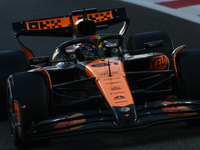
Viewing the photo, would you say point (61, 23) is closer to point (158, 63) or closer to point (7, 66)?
point (7, 66)

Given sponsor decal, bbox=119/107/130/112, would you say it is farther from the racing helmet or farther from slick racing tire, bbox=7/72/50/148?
the racing helmet

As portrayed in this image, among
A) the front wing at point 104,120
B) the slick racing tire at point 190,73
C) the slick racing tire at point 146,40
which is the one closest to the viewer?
the front wing at point 104,120

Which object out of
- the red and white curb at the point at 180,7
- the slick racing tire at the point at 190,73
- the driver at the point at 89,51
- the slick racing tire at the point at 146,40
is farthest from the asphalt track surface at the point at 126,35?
the slick racing tire at the point at 146,40

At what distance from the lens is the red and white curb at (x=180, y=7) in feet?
32.2

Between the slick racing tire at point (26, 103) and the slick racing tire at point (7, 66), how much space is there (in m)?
0.86


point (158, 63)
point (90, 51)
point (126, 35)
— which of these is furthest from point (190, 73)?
point (126, 35)

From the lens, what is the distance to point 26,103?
3893 millimetres

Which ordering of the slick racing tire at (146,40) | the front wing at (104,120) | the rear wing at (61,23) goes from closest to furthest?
the front wing at (104,120), the slick racing tire at (146,40), the rear wing at (61,23)

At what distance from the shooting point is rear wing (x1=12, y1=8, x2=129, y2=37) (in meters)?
6.39

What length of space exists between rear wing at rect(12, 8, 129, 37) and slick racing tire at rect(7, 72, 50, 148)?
2.44 meters

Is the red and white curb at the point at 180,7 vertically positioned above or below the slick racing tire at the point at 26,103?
above

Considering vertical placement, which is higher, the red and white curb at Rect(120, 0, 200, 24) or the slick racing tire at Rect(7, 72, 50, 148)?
the red and white curb at Rect(120, 0, 200, 24)

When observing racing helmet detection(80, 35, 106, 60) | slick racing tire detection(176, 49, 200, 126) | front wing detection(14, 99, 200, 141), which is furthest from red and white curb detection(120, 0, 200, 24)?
front wing detection(14, 99, 200, 141)

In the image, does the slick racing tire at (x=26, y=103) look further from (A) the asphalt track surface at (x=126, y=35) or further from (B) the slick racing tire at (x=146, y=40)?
(B) the slick racing tire at (x=146, y=40)
